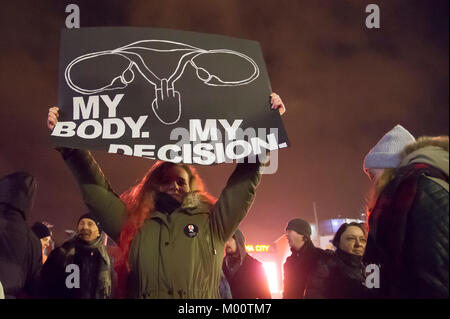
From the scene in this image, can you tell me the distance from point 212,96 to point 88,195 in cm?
110

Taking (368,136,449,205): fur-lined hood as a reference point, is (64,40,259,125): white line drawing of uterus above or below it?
above

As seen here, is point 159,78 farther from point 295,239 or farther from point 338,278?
point 295,239

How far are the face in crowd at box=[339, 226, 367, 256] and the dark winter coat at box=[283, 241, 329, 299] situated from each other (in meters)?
0.34

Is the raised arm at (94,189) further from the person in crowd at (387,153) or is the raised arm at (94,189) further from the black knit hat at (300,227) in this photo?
the black knit hat at (300,227)

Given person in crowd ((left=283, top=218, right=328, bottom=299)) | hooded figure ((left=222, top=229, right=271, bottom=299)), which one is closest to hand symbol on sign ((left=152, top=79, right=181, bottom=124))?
hooded figure ((left=222, top=229, right=271, bottom=299))

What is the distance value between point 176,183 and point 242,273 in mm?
2431

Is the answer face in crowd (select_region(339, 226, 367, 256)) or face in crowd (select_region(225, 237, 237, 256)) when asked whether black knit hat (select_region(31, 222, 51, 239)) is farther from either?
face in crowd (select_region(339, 226, 367, 256))

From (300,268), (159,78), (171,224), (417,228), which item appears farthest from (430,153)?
(300,268)

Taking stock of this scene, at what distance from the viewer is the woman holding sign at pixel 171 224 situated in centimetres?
256

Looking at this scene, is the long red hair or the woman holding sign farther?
the long red hair

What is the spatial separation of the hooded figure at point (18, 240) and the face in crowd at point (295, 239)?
3.02m

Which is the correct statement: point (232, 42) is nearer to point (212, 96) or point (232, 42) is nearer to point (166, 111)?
point (212, 96)

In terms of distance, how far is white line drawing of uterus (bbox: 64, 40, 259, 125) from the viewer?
9.83 feet

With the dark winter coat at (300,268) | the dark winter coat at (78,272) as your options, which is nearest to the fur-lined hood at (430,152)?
the dark winter coat at (300,268)
